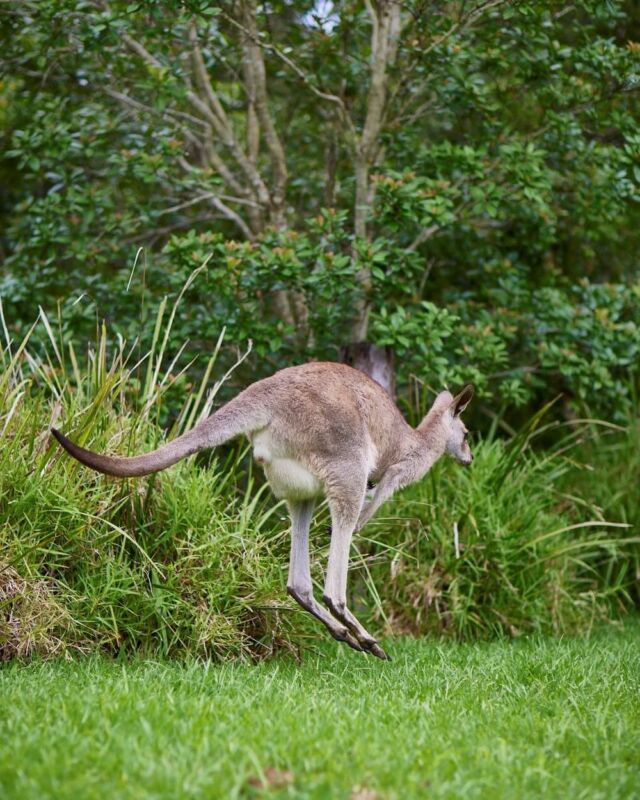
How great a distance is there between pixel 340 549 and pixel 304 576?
0.29 m

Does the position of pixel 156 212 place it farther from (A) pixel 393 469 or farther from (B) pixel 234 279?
(A) pixel 393 469

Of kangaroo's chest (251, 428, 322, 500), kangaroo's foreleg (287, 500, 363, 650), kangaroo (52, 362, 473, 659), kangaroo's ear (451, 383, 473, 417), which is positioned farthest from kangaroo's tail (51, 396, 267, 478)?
kangaroo's ear (451, 383, 473, 417)

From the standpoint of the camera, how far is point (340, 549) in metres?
5.30

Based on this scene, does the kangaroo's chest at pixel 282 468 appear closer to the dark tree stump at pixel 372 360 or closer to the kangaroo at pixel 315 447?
the kangaroo at pixel 315 447

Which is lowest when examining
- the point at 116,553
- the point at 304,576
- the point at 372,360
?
the point at 116,553

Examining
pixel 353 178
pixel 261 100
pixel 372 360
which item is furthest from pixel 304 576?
pixel 261 100

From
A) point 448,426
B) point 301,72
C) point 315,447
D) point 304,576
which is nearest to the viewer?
point 315,447

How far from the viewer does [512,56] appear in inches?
326

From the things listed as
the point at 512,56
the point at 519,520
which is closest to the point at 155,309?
the point at 519,520

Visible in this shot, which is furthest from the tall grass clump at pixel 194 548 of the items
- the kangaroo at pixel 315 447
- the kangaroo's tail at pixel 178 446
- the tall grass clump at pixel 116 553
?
the kangaroo's tail at pixel 178 446

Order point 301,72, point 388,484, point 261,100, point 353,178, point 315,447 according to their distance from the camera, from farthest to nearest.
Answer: point 353,178 < point 261,100 < point 301,72 < point 388,484 < point 315,447

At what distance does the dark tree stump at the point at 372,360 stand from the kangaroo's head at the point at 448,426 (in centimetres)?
73

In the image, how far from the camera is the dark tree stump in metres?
7.09

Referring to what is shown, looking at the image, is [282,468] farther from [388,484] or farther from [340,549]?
[388,484]
